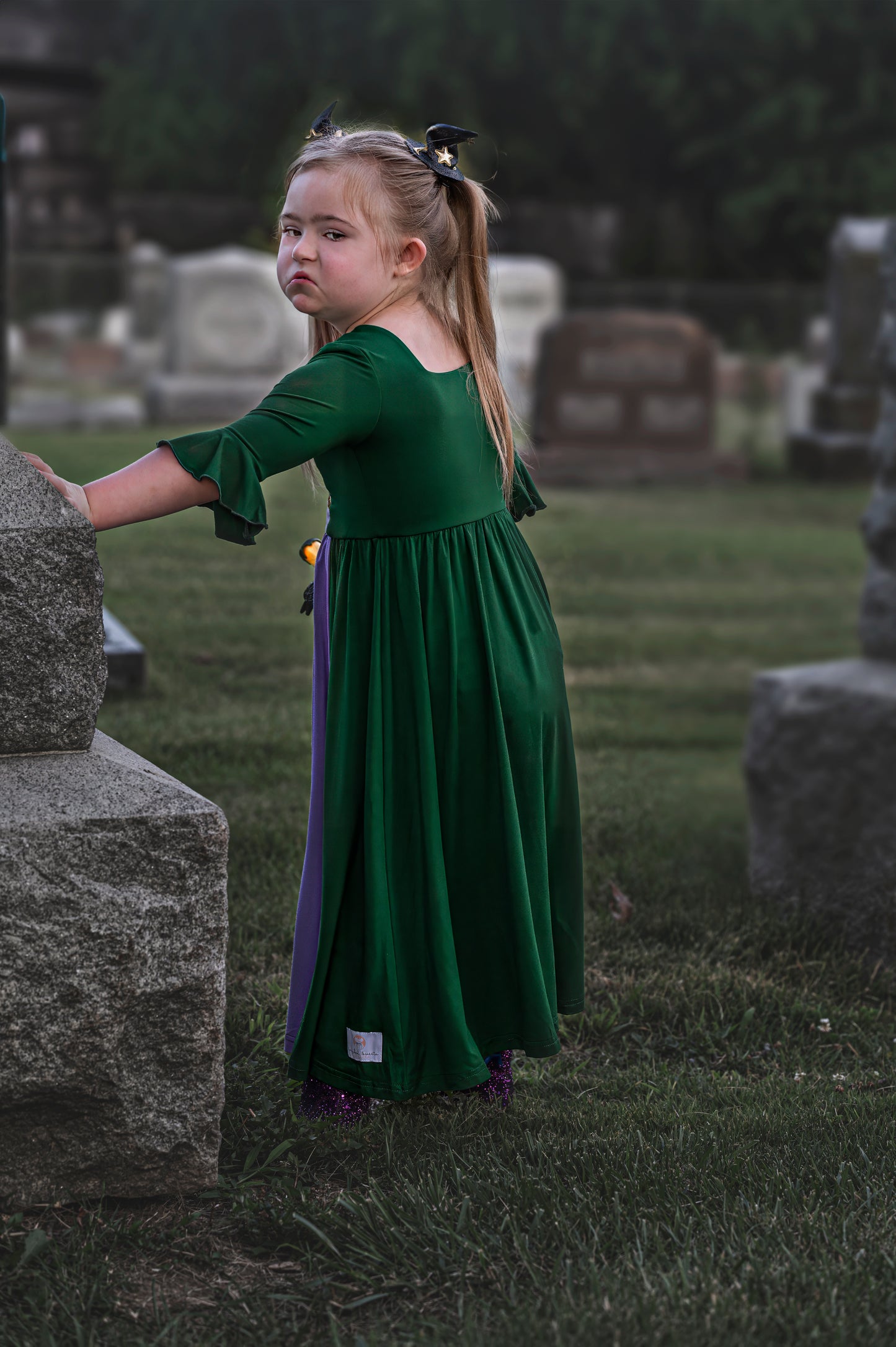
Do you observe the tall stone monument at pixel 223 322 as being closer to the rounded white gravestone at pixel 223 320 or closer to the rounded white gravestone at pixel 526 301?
the rounded white gravestone at pixel 223 320

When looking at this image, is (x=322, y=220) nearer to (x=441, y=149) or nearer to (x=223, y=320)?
(x=441, y=149)

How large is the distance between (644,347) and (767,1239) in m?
11.2

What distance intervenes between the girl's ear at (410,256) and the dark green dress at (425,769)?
99 mm

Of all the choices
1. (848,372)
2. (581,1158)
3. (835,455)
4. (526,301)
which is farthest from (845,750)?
(526,301)

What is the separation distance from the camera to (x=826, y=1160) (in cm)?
211

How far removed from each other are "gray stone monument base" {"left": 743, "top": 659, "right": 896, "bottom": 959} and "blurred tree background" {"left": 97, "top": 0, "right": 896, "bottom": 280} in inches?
921

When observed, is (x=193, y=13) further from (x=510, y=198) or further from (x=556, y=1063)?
(x=556, y=1063)

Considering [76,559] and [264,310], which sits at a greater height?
[264,310]

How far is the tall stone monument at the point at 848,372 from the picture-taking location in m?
12.6

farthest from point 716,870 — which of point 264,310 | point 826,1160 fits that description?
point 264,310

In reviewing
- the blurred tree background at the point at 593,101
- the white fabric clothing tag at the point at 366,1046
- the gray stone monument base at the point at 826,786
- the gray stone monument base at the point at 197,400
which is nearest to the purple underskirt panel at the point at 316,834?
the white fabric clothing tag at the point at 366,1046

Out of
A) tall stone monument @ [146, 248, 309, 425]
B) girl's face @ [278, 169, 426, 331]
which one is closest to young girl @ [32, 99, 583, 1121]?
girl's face @ [278, 169, 426, 331]

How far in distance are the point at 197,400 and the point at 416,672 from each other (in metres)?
11.8

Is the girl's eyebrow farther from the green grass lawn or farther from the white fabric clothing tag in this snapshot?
the green grass lawn
